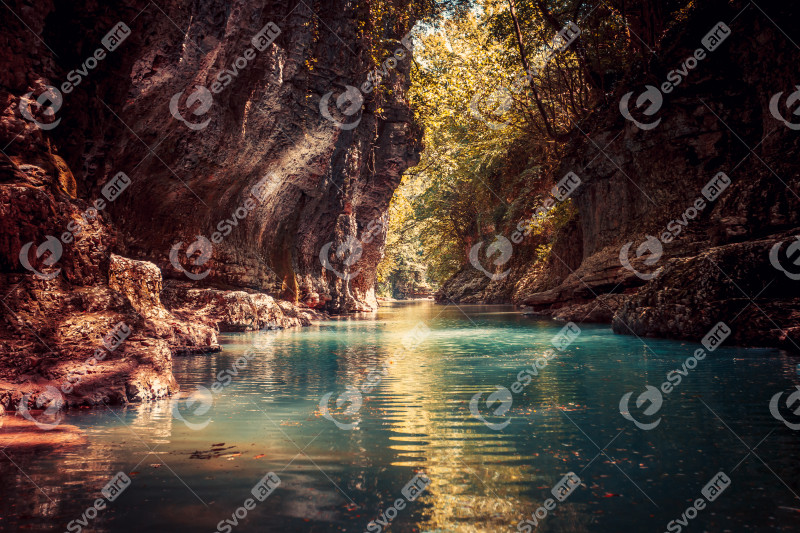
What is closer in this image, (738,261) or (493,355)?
(493,355)

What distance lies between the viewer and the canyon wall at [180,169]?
7.85m

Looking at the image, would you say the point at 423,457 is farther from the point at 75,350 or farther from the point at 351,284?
the point at 351,284

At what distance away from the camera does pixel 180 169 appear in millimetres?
16438

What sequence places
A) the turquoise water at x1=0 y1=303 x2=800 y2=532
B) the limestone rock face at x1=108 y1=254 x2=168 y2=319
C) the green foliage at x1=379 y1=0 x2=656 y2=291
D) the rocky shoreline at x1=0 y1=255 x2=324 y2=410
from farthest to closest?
the green foliage at x1=379 y1=0 x2=656 y2=291 < the limestone rock face at x1=108 y1=254 x2=168 y2=319 < the rocky shoreline at x1=0 y1=255 x2=324 y2=410 < the turquoise water at x1=0 y1=303 x2=800 y2=532

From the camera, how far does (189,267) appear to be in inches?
741

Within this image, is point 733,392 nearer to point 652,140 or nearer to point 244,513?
point 244,513

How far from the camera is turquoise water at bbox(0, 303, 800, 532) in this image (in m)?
3.48

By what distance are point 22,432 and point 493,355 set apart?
816 centimetres

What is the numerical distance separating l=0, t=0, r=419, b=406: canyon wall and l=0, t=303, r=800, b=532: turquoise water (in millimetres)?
2123

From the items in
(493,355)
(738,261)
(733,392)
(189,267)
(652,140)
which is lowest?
(189,267)

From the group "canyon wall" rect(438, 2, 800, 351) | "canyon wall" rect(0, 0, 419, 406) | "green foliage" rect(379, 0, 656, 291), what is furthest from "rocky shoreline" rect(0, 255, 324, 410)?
"green foliage" rect(379, 0, 656, 291)

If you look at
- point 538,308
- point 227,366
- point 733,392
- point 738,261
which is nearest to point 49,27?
point 227,366

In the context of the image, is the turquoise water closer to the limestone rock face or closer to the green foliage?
the limestone rock face

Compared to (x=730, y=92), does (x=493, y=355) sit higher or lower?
lower
